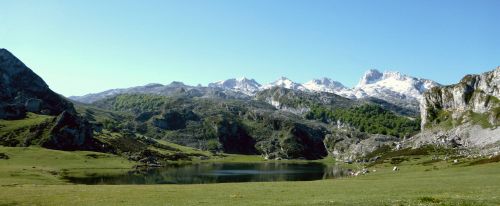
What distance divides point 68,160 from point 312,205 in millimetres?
171122

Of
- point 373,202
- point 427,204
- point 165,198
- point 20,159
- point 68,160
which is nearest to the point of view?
point 427,204

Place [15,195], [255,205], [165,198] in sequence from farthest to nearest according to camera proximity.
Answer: [15,195]
[165,198]
[255,205]

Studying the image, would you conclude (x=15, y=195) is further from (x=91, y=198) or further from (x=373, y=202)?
(x=373, y=202)

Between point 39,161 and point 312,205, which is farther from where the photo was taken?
point 39,161

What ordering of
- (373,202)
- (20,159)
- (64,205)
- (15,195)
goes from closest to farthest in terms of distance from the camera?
(373,202), (64,205), (15,195), (20,159)

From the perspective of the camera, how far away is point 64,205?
46.2 meters

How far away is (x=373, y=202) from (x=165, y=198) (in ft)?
82.8

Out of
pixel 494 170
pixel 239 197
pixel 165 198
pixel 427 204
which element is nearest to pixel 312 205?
pixel 427 204

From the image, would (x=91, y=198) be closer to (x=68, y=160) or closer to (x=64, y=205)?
(x=64, y=205)

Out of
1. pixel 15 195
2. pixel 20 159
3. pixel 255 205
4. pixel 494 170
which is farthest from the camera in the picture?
pixel 20 159

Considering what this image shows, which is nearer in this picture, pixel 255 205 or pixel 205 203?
pixel 255 205

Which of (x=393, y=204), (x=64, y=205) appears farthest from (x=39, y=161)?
(x=393, y=204)

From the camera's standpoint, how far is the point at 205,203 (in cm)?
4653

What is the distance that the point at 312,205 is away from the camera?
40062 millimetres
